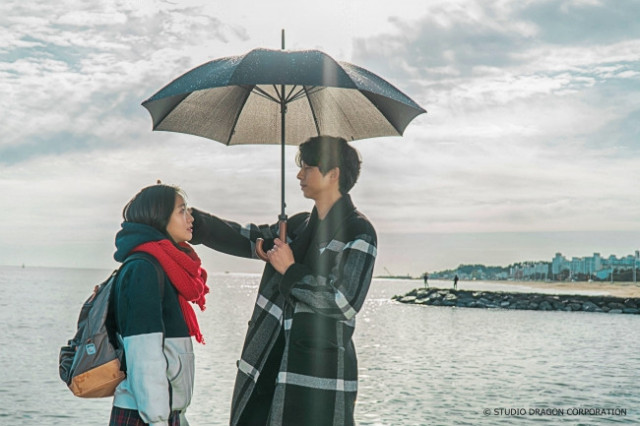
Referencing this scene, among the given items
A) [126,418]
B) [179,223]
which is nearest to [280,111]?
[179,223]

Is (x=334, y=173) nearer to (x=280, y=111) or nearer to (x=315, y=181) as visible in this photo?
(x=315, y=181)

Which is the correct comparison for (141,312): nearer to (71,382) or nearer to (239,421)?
(71,382)

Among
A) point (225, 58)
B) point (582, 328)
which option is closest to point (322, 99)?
point (225, 58)

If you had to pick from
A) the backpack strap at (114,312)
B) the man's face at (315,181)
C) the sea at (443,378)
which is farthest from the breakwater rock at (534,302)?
the backpack strap at (114,312)

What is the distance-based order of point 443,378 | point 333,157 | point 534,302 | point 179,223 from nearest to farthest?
point 179,223 → point 333,157 → point 443,378 → point 534,302

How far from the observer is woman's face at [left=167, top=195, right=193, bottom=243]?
3.22 meters

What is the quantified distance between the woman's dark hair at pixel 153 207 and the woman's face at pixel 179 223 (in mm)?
22

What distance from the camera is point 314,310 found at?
3.44 m

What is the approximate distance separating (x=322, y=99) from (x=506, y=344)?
22046mm

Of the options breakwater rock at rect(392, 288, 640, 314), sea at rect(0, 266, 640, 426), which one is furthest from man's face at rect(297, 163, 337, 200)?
breakwater rock at rect(392, 288, 640, 314)

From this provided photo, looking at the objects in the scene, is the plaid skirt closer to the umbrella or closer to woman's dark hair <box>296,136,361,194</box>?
the umbrella

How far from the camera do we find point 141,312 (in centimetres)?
293

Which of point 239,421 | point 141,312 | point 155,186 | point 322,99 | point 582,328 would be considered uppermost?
point 322,99

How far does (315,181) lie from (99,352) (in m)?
1.37
